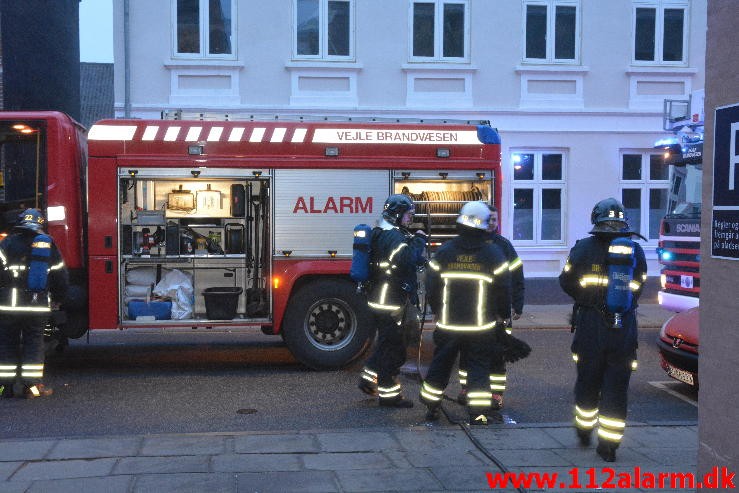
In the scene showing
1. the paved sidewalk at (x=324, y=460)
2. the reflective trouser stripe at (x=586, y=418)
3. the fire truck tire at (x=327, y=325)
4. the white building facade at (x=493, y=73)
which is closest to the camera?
the paved sidewalk at (x=324, y=460)

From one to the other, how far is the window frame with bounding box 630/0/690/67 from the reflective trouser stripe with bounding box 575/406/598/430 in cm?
1304

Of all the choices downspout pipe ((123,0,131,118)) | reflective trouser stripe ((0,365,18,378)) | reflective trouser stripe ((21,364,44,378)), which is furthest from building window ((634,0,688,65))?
reflective trouser stripe ((0,365,18,378))

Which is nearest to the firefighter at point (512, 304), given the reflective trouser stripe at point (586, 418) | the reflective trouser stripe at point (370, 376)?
the reflective trouser stripe at point (370, 376)

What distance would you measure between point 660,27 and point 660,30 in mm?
63

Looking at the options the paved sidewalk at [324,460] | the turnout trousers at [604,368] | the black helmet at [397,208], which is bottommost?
the paved sidewalk at [324,460]

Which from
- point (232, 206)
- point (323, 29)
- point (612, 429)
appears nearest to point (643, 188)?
point (323, 29)

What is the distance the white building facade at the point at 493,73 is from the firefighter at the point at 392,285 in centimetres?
945

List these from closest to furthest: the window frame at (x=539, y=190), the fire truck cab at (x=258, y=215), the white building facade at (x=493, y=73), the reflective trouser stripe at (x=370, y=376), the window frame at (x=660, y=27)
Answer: the reflective trouser stripe at (x=370, y=376), the fire truck cab at (x=258, y=215), the white building facade at (x=493, y=73), the window frame at (x=539, y=190), the window frame at (x=660, y=27)

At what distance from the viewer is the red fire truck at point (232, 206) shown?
865 centimetres

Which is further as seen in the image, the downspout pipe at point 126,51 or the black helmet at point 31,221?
the downspout pipe at point 126,51

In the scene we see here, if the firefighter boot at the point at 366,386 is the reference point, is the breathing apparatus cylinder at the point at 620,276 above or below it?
above

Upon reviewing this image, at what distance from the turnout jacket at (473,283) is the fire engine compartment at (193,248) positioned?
307 centimetres

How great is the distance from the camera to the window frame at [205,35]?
1650 cm

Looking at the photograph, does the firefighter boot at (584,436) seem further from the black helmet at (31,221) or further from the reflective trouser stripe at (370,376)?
the black helmet at (31,221)
